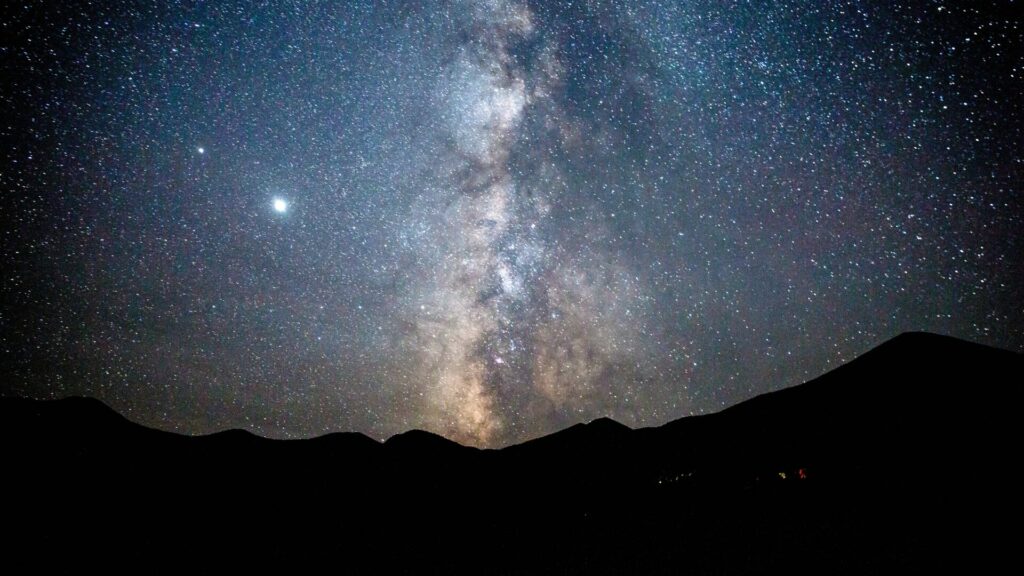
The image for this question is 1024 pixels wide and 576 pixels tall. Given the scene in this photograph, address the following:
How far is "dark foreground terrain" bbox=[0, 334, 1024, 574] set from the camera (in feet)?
12.5

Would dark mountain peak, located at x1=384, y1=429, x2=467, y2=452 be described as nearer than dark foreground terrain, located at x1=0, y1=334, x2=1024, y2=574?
No

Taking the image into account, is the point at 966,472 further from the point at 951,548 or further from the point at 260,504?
the point at 260,504

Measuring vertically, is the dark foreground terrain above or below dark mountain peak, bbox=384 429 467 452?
below

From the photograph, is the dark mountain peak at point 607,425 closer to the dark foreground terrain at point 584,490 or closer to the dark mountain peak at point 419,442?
the dark foreground terrain at point 584,490

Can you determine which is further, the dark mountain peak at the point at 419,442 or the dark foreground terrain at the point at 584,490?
the dark mountain peak at the point at 419,442

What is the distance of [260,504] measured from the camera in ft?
19.9

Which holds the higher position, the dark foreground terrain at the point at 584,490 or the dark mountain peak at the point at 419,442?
the dark mountain peak at the point at 419,442

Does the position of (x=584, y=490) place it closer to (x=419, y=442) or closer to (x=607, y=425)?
(x=607, y=425)

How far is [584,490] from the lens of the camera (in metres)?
6.34

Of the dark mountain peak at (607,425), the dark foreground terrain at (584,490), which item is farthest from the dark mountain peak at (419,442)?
the dark mountain peak at (607,425)

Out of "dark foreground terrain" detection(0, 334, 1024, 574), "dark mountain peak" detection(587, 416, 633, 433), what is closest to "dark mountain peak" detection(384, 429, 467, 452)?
"dark foreground terrain" detection(0, 334, 1024, 574)

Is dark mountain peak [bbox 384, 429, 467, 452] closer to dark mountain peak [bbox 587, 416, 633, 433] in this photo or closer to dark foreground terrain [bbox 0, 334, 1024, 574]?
dark foreground terrain [bbox 0, 334, 1024, 574]

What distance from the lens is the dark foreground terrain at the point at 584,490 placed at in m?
3.81

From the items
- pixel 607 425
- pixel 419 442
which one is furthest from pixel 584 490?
pixel 419 442
